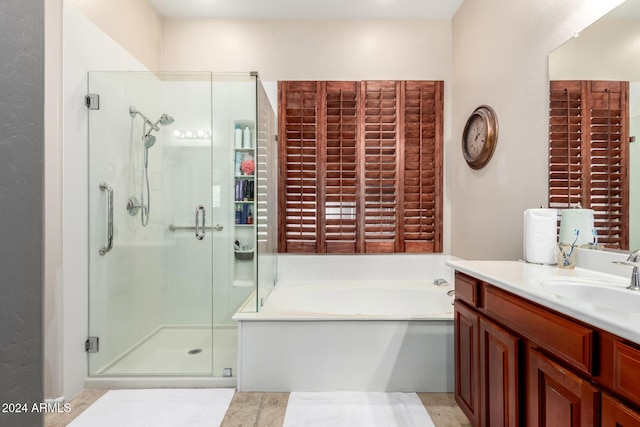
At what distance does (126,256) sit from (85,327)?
0.52 metres

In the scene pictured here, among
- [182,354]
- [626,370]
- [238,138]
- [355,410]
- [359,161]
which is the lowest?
[355,410]

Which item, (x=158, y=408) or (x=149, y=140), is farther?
(x=149, y=140)

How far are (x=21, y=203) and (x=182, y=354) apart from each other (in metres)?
2.20

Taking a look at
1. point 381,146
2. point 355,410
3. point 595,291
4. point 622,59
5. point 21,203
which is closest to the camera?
point 21,203

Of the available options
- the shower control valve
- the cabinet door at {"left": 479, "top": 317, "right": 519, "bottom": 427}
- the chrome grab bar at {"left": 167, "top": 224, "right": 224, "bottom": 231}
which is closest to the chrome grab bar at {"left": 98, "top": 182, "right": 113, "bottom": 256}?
the shower control valve

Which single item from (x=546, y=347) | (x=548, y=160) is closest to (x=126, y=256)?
(x=546, y=347)

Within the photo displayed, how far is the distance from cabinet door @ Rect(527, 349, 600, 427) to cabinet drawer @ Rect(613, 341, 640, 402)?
0.08 metres

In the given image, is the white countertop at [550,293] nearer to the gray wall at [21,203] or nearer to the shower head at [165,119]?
the gray wall at [21,203]

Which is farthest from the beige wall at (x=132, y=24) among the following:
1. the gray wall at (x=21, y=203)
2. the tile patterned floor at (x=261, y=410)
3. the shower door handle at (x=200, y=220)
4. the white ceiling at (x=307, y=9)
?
the tile patterned floor at (x=261, y=410)

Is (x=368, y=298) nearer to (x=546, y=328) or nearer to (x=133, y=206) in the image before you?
(x=546, y=328)

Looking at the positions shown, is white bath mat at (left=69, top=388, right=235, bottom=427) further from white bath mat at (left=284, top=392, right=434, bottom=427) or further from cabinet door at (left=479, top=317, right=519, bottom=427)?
cabinet door at (left=479, top=317, right=519, bottom=427)

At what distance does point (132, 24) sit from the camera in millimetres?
2545

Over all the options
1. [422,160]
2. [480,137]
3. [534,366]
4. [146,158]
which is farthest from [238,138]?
[534,366]

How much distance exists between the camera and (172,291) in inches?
104
